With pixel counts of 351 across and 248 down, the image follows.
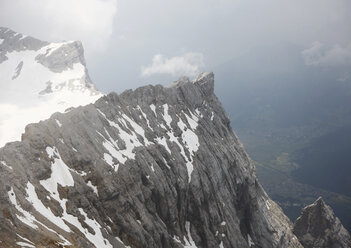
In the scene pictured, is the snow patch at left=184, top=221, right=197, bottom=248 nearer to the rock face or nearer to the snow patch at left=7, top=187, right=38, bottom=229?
the snow patch at left=7, top=187, right=38, bottom=229

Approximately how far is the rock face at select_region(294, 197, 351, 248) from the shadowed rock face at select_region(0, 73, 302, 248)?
17.3 metres

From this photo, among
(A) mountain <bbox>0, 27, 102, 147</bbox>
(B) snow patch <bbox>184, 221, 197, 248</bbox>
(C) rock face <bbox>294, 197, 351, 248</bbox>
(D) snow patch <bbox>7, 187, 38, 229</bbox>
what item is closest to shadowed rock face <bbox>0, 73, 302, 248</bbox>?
(D) snow patch <bbox>7, 187, 38, 229</bbox>

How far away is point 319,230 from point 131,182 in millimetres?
102442

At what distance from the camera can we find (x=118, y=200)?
167 ft

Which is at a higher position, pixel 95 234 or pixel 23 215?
pixel 23 215

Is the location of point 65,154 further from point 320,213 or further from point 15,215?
point 320,213

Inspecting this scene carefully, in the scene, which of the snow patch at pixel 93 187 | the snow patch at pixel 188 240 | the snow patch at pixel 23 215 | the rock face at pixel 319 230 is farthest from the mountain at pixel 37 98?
the rock face at pixel 319 230

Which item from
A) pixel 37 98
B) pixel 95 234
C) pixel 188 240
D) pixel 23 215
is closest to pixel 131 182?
pixel 95 234

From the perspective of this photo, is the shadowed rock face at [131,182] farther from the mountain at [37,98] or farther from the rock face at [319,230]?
the mountain at [37,98]

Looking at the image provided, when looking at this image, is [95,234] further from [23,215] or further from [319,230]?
[319,230]

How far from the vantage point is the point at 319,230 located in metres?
119

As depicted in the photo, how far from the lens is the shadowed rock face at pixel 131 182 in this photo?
3838cm

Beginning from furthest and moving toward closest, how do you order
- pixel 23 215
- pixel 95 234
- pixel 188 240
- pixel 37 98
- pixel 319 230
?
1. pixel 37 98
2. pixel 319 230
3. pixel 188 240
4. pixel 95 234
5. pixel 23 215

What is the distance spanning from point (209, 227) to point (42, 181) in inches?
1716
